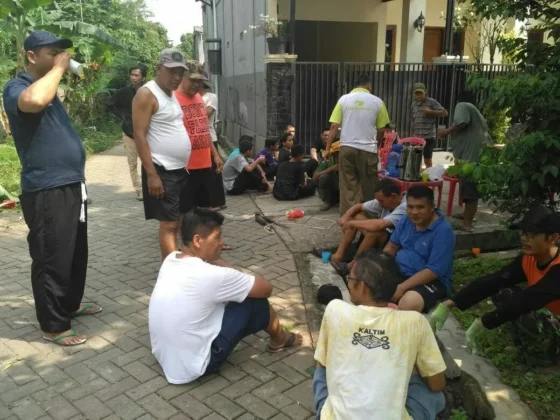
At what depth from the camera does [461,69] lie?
1055 centimetres

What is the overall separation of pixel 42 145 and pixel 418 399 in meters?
2.73

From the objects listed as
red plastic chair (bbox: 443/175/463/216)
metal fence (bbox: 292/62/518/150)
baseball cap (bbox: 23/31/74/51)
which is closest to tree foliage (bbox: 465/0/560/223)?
red plastic chair (bbox: 443/175/463/216)

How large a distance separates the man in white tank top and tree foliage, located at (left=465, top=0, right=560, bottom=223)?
7.44 feet

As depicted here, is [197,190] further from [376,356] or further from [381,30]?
[381,30]

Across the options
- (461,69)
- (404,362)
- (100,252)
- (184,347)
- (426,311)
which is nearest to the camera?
(404,362)

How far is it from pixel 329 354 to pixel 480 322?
137 cm

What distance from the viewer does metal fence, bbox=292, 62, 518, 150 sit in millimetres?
9711

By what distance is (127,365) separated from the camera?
3.41m

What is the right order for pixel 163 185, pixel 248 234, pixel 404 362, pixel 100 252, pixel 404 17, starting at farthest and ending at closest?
pixel 404 17
pixel 248 234
pixel 100 252
pixel 163 185
pixel 404 362

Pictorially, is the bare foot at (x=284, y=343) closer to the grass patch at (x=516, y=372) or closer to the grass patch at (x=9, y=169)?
the grass patch at (x=516, y=372)

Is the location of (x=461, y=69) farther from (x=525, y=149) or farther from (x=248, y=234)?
(x=525, y=149)

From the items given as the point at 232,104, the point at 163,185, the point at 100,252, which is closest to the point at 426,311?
the point at 163,185

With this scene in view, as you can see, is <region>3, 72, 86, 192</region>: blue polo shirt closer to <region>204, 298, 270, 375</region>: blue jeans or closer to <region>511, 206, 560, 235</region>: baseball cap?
<region>204, 298, 270, 375</region>: blue jeans

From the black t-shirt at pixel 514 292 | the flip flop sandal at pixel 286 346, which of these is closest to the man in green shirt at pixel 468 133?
the black t-shirt at pixel 514 292
